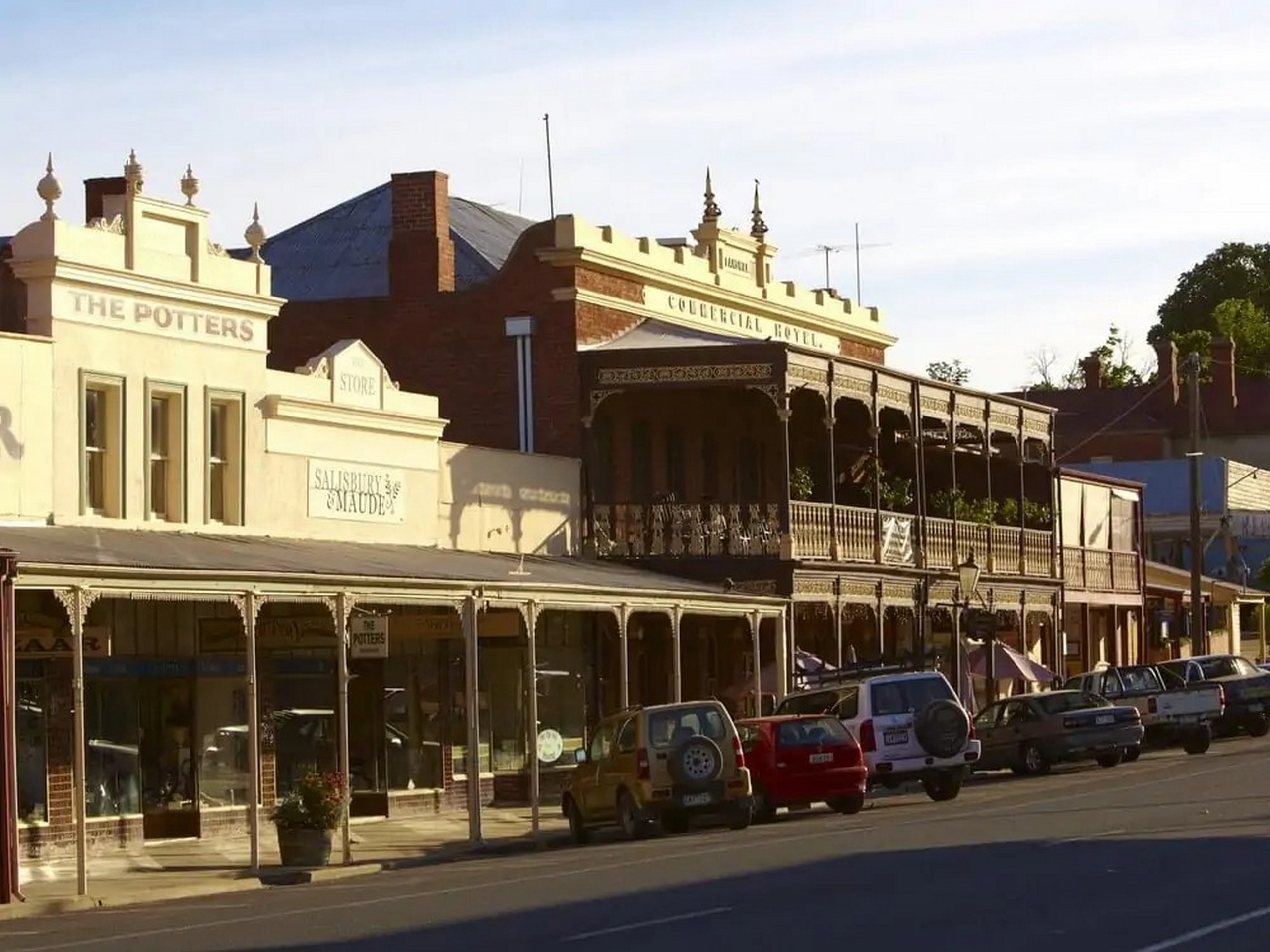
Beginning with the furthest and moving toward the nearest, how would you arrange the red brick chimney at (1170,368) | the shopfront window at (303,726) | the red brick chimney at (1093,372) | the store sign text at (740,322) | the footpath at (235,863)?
the red brick chimney at (1093,372) < the red brick chimney at (1170,368) < the store sign text at (740,322) < the shopfront window at (303,726) < the footpath at (235,863)

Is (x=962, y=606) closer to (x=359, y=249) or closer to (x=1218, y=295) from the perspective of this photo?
(x=359, y=249)

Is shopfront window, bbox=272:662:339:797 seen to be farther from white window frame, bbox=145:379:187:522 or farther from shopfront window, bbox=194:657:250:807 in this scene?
white window frame, bbox=145:379:187:522

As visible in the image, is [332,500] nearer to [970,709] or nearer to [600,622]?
[600,622]

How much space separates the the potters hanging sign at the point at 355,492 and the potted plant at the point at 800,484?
10.6 meters

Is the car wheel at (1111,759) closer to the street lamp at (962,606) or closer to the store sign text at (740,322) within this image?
the street lamp at (962,606)

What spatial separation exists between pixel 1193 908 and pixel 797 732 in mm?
14954

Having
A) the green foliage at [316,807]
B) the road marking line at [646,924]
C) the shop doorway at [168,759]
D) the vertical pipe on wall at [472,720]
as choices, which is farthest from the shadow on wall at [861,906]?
the shop doorway at [168,759]

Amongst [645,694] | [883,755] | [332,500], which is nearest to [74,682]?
[332,500]

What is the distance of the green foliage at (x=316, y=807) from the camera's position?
27609 mm

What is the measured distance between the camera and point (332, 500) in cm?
3438

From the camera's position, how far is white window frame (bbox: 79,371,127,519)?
29812mm

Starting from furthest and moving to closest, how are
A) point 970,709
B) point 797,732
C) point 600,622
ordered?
point 970,709, point 600,622, point 797,732

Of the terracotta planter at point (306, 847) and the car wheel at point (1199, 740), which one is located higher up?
the car wheel at point (1199, 740)

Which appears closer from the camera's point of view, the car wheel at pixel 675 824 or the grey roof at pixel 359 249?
the car wheel at pixel 675 824
